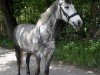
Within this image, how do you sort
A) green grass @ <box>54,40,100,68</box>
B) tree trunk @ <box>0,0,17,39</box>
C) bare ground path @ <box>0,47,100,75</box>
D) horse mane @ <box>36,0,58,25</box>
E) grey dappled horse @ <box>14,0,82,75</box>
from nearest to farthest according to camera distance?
grey dappled horse @ <box>14,0,82,75</box> → horse mane @ <box>36,0,58,25</box> → bare ground path @ <box>0,47,100,75</box> → green grass @ <box>54,40,100,68</box> → tree trunk @ <box>0,0,17,39</box>

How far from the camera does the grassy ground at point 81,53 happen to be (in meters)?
8.99

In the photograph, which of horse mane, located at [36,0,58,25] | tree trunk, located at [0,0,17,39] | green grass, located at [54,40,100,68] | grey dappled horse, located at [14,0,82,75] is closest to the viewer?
grey dappled horse, located at [14,0,82,75]

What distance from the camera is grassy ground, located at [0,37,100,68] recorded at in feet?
29.5

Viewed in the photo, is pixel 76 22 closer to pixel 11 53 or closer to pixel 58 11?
pixel 58 11

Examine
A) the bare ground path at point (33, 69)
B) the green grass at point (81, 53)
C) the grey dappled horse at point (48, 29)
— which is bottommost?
the bare ground path at point (33, 69)

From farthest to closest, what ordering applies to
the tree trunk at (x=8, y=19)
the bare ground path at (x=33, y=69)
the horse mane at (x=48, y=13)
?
the tree trunk at (x=8, y=19)
the bare ground path at (x=33, y=69)
the horse mane at (x=48, y=13)

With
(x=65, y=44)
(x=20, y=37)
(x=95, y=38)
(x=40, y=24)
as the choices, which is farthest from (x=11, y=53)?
(x=40, y=24)

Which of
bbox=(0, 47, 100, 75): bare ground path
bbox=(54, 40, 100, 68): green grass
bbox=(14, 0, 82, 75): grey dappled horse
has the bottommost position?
bbox=(0, 47, 100, 75): bare ground path

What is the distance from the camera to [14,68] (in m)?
9.22

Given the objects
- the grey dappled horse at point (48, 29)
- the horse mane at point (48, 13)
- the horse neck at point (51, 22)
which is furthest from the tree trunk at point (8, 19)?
the horse neck at point (51, 22)

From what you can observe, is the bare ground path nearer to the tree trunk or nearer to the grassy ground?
the grassy ground

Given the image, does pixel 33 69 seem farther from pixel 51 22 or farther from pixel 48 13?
pixel 48 13

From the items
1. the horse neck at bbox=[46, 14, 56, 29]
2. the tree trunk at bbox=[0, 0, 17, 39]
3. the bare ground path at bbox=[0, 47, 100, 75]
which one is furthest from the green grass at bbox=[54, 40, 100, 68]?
the horse neck at bbox=[46, 14, 56, 29]

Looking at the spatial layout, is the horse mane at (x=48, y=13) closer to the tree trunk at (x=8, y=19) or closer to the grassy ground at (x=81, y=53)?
the tree trunk at (x=8, y=19)
